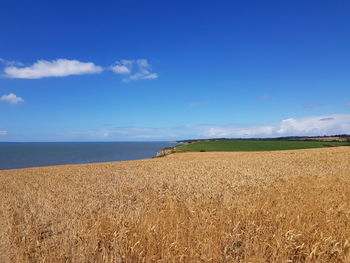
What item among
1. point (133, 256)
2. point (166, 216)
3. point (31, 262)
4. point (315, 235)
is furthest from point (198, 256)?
point (31, 262)

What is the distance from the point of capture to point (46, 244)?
4.17 m

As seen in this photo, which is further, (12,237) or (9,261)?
(12,237)

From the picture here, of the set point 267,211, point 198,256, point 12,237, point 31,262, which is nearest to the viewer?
point 198,256

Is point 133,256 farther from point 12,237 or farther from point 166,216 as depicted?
point 12,237

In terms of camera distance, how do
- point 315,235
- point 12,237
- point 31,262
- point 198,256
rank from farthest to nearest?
point 12,237, point 315,235, point 31,262, point 198,256

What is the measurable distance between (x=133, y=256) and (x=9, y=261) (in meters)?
2.09

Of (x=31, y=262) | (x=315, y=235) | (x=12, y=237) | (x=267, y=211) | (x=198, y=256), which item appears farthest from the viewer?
(x=267, y=211)

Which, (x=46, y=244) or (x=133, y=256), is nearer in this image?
(x=133, y=256)

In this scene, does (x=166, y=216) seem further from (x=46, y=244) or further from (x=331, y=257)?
(x=331, y=257)

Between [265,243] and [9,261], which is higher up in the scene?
[265,243]

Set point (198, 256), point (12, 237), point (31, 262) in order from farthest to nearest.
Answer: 1. point (12, 237)
2. point (31, 262)
3. point (198, 256)

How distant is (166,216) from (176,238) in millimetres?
1476

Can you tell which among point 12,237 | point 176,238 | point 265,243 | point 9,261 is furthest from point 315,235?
point 12,237

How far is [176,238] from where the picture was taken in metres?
3.98
